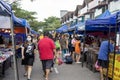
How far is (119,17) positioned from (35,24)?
103730mm

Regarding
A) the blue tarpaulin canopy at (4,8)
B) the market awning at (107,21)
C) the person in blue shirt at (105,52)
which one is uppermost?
the blue tarpaulin canopy at (4,8)

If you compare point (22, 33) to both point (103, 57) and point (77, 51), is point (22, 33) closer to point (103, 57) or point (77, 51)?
point (77, 51)

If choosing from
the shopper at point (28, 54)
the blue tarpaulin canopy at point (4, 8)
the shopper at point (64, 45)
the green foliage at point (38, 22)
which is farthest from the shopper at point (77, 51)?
the green foliage at point (38, 22)

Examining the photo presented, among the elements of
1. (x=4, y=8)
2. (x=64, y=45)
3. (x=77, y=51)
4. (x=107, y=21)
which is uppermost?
(x=4, y=8)

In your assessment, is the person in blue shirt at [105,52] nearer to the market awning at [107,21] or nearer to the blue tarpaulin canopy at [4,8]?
the market awning at [107,21]

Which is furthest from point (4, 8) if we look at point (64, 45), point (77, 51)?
point (64, 45)

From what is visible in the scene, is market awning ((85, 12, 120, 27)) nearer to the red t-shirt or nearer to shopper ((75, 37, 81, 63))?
the red t-shirt

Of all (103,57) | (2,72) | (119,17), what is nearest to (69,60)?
(2,72)

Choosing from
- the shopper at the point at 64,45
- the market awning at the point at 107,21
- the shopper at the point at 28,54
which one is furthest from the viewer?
the shopper at the point at 64,45

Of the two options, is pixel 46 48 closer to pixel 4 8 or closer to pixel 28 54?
pixel 28 54

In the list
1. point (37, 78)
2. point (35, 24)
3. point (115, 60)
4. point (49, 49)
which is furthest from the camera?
point (35, 24)

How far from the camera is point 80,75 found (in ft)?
Answer: 50.7

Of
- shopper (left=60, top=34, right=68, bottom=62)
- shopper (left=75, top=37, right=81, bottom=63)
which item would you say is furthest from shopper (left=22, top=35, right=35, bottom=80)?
shopper (left=60, top=34, right=68, bottom=62)

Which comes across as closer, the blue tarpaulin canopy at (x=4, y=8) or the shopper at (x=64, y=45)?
the blue tarpaulin canopy at (x=4, y=8)
